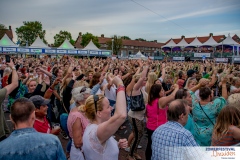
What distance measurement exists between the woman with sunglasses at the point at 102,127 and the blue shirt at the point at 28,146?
0.37 metres

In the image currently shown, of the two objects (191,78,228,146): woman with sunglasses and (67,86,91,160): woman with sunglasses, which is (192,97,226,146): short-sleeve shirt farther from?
(67,86,91,160): woman with sunglasses

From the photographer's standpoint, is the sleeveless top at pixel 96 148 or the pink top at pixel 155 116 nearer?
the sleeveless top at pixel 96 148

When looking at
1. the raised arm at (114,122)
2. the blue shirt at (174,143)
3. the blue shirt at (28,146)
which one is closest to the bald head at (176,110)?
the blue shirt at (174,143)

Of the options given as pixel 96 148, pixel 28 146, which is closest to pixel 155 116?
pixel 96 148

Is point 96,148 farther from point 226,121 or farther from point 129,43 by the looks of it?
point 129,43

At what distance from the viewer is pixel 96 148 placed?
7.11ft

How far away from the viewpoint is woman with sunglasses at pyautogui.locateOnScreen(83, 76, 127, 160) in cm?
202

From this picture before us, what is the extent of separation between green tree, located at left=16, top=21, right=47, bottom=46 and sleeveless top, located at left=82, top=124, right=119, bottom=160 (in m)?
92.0

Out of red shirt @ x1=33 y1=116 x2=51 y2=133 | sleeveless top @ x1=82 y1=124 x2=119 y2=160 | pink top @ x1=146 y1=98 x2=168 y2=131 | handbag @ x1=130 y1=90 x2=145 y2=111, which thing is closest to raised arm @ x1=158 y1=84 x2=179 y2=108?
pink top @ x1=146 y1=98 x2=168 y2=131

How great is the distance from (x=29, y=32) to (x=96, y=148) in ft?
311

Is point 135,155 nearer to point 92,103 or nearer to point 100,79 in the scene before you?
point 100,79

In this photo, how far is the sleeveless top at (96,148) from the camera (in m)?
2.16

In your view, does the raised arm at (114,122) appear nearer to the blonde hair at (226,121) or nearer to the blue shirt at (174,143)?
the blue shirt at (174,143)

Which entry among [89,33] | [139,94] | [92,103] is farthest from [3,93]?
[89,33]
